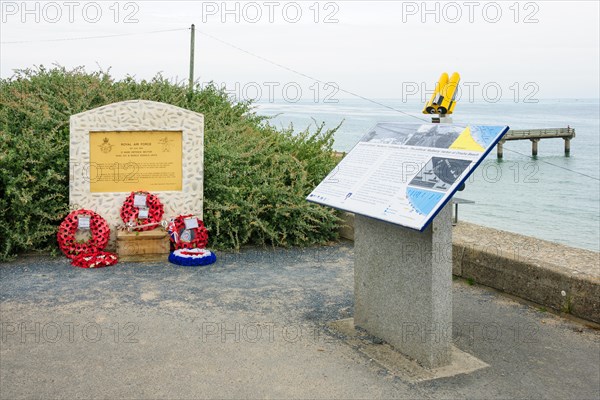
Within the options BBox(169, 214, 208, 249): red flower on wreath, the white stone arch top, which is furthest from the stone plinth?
the white stone arch top

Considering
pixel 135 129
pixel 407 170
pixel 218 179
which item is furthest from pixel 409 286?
pixel 135 129

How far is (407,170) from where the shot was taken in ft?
16.2

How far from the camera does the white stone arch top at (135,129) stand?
27.2 feet

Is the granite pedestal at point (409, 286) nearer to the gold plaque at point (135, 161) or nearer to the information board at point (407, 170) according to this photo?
the information board at point (407, 170)

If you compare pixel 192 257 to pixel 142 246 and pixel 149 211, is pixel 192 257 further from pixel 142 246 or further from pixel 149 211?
pixel 149 211

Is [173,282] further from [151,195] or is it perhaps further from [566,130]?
[566,130]

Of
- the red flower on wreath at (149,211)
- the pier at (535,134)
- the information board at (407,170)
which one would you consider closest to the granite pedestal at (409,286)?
the information board at (407,170)

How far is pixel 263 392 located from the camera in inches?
167

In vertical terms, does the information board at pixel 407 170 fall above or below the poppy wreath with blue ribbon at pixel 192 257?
above

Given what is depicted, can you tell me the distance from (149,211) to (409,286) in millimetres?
4563

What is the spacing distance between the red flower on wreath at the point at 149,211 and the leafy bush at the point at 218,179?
625 mm

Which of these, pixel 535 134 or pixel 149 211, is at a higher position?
pixel 535 134

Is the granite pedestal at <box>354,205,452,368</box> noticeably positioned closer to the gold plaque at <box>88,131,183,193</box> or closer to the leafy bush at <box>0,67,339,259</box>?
the leafy bush at <box>0,67,339,259</box>

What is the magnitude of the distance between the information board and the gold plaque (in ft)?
11.7
